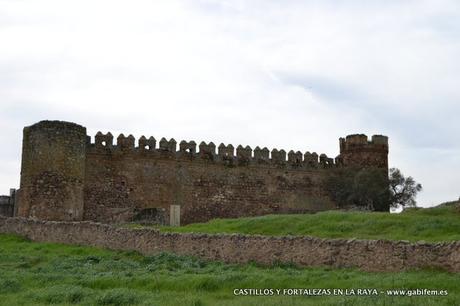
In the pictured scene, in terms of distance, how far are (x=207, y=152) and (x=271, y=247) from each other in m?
18.3

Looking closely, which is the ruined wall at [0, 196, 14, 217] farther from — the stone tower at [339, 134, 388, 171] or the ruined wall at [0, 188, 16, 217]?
the stone tower at [339, 134, 388, 171]

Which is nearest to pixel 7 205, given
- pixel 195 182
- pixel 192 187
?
pixel 192 187

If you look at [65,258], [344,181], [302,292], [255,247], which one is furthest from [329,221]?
[344,181]

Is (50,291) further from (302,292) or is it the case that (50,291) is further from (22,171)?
(22,171)

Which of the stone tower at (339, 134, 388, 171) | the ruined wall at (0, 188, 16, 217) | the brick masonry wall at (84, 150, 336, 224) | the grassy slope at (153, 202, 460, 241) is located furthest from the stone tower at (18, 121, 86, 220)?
the stone tower at (339, 134, 388, 171)

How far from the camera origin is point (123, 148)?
3209 centimetres

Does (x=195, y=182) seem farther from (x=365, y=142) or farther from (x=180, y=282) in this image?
(x=180, y=282)

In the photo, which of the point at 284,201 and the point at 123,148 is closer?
the point at 123,148

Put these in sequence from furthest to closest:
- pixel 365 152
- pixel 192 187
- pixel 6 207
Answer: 1. pixel 365 152
2. pixel 6 207
3. pixel 192 187

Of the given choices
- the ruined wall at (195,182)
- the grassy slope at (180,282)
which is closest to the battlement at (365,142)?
the ruined wall at (195,182)

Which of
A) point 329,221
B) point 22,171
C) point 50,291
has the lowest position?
point 50,291

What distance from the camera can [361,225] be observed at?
68.0ft

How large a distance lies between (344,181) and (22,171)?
16072 millimetres

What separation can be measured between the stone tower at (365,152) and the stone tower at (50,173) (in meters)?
15.0
